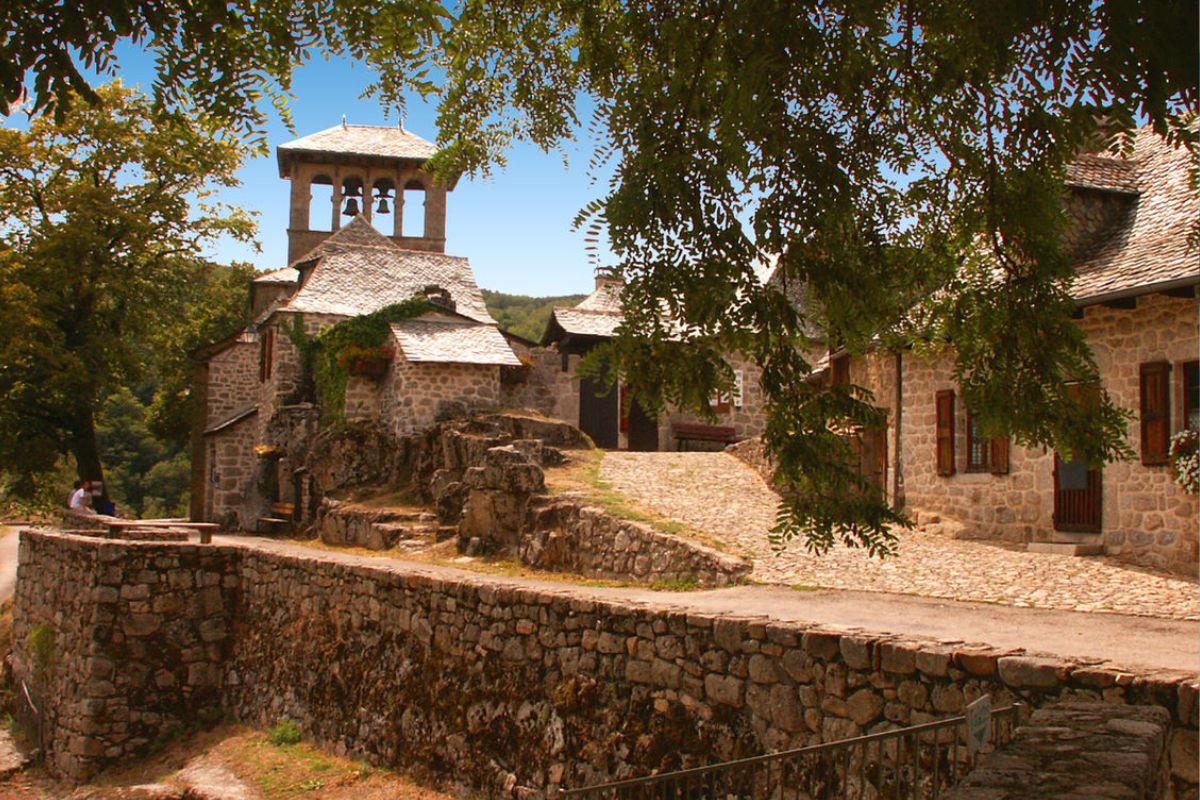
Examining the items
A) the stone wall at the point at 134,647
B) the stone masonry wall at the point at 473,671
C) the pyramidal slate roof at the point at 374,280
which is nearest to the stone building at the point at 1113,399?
the stone masonry wall at the point at 473,671

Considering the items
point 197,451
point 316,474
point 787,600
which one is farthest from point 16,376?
point 787,600

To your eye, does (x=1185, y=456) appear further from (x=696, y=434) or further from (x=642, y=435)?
(x=642, y=435)

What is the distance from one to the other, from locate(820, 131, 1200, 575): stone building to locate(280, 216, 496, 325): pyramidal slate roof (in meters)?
12.4

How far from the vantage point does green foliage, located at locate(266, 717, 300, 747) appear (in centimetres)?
1224

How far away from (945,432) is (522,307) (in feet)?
223

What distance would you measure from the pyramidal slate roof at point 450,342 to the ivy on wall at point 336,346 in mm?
388

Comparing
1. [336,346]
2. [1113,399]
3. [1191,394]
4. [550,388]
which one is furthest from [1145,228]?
[336,346]

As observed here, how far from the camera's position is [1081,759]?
3.73 metres

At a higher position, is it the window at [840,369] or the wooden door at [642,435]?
the window at [840,369]

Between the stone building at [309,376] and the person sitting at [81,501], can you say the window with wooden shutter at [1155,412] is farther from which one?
the person sitting at [81,501]

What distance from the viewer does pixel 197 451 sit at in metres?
31.6

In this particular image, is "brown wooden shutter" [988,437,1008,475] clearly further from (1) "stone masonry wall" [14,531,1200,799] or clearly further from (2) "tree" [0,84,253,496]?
(2) "tree" [0,84,253,496]

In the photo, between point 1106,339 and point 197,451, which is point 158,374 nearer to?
point 197,451

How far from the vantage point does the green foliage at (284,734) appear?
12242mm
